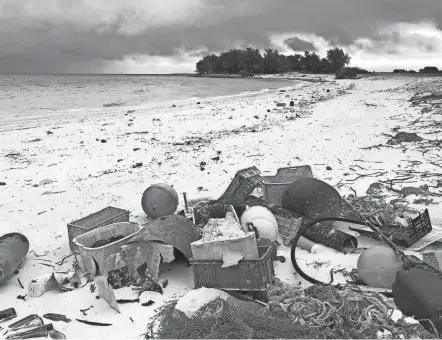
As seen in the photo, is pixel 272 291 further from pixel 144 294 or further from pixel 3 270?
pixel 3 270

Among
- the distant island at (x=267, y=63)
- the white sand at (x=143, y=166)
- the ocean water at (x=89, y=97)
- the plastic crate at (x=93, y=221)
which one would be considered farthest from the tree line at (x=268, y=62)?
the plastic crate at (x=93, y=221)

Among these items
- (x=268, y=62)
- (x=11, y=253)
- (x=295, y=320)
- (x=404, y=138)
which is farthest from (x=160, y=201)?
(x=268, y=62)

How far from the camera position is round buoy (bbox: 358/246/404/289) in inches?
146

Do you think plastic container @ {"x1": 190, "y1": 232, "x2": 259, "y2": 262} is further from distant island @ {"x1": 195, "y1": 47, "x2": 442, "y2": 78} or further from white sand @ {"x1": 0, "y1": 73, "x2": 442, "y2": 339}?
distant island @ {"x1": 195, "y1": 47, "x2": 442, "y2": 78}

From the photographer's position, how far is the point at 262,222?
15.2 feet

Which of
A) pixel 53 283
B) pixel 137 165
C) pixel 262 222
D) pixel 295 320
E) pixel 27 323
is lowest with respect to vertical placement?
pixel 27 323

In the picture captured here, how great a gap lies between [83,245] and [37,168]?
17.9 ft

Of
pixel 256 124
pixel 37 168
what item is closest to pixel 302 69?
pixel 256 124

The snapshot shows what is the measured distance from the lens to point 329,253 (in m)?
4.61

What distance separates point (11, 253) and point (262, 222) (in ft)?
9.55

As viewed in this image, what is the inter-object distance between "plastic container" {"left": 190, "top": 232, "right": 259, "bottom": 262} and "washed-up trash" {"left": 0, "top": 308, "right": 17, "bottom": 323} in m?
1.80

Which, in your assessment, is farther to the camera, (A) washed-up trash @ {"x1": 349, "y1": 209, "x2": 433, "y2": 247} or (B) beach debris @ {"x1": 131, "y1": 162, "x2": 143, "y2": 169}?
(B) beach debris @ {"x1": 131, "y1": 162, "x2": 143, "y2": 169}

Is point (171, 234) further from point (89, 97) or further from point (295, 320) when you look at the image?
point (89, 97)

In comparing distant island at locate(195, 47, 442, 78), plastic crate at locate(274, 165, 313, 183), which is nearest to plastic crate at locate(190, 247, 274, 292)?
plastic crate at locate(274, 165, 313, 183)
